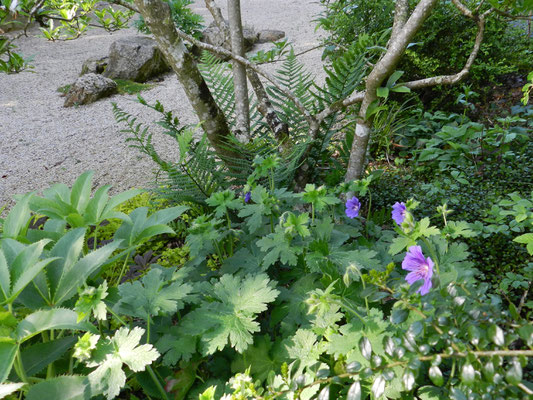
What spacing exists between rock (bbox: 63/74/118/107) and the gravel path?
13 centimetres

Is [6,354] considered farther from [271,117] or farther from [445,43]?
[445,43]

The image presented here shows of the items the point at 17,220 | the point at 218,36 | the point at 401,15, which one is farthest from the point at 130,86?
the point at 17,220

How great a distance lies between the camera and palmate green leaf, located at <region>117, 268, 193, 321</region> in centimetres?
104

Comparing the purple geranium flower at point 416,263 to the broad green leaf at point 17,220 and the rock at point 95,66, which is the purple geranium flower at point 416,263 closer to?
the broad green leaf at point 17,220

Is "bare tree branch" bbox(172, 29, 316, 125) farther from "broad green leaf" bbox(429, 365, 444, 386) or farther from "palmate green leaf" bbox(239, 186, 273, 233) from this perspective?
"broad green leaf" bbox(429, 365, 444, 386)

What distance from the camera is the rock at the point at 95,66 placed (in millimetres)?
6344

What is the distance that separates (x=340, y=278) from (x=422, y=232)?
27 centimetres

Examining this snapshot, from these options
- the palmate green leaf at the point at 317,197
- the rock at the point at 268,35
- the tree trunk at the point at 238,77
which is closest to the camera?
the palmate green leaf at the point at 317,197

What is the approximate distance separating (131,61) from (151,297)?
578 cm

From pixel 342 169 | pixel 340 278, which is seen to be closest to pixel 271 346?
pixel 340 278

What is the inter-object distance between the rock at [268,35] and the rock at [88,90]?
324cm

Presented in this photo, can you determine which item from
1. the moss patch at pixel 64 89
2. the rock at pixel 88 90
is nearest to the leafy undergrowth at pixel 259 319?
the rock at pixel 88 90

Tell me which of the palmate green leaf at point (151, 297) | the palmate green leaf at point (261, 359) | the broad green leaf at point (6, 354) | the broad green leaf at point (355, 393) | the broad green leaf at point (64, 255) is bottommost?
the palmate green leaf at point (261, 359)

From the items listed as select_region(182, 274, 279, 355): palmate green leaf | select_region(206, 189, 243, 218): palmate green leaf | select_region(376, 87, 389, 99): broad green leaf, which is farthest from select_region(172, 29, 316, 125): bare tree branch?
select_region(182, 274, 279, 355): palmate green leaf
